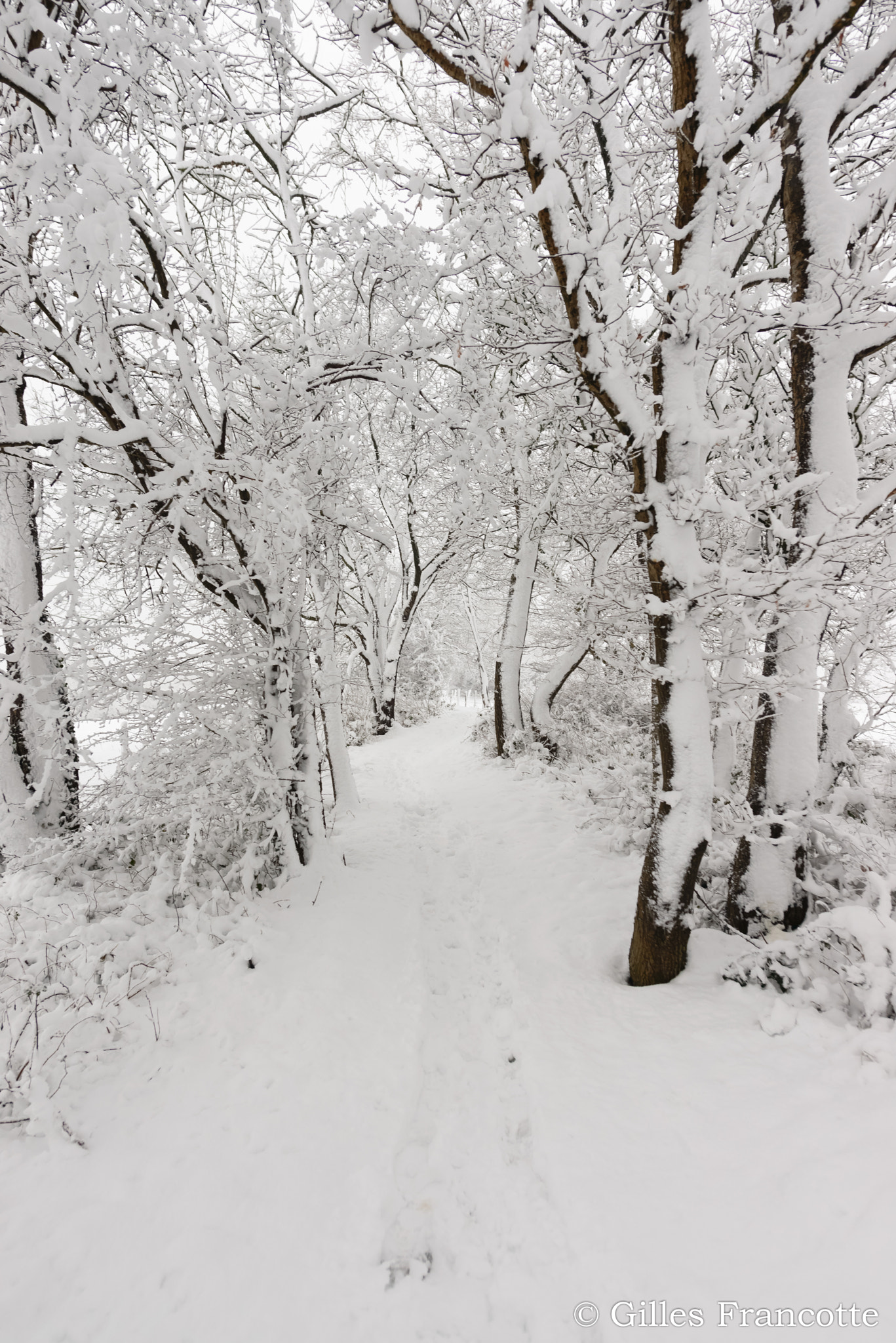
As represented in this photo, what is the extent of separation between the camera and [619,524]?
4.71 meters

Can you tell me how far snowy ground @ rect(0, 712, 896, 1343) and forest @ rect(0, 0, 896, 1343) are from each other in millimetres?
84

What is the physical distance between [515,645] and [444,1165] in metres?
8.07

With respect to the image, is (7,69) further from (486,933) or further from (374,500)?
(374,500)

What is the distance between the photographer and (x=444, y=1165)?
9.03 feet

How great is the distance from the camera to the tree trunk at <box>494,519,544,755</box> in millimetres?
10219

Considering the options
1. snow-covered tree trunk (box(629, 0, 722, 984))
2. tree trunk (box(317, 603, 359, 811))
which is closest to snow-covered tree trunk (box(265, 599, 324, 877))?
tree trunk (box(317, 603, 359, 811))

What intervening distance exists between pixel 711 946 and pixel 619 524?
3.52 m

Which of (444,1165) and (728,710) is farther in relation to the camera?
(728,710)

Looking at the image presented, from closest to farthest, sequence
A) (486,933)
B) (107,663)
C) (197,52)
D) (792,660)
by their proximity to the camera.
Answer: (197,52), (792,660), (107,663), (486,933)

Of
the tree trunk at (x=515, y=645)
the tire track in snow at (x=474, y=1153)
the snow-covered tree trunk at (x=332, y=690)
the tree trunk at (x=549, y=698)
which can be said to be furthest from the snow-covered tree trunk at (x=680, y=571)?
the tree trunk at (x=549, y=698)

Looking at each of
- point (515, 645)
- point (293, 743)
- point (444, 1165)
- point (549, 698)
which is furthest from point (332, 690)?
point (444, 1165)

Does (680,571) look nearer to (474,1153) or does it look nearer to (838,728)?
(838,728)

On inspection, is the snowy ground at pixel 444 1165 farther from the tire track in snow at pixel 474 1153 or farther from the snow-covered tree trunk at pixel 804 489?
the snow-covered tree trunk at pixel 804 489

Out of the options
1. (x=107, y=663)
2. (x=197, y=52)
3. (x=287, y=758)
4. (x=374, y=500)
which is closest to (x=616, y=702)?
(x=374, y=500)
